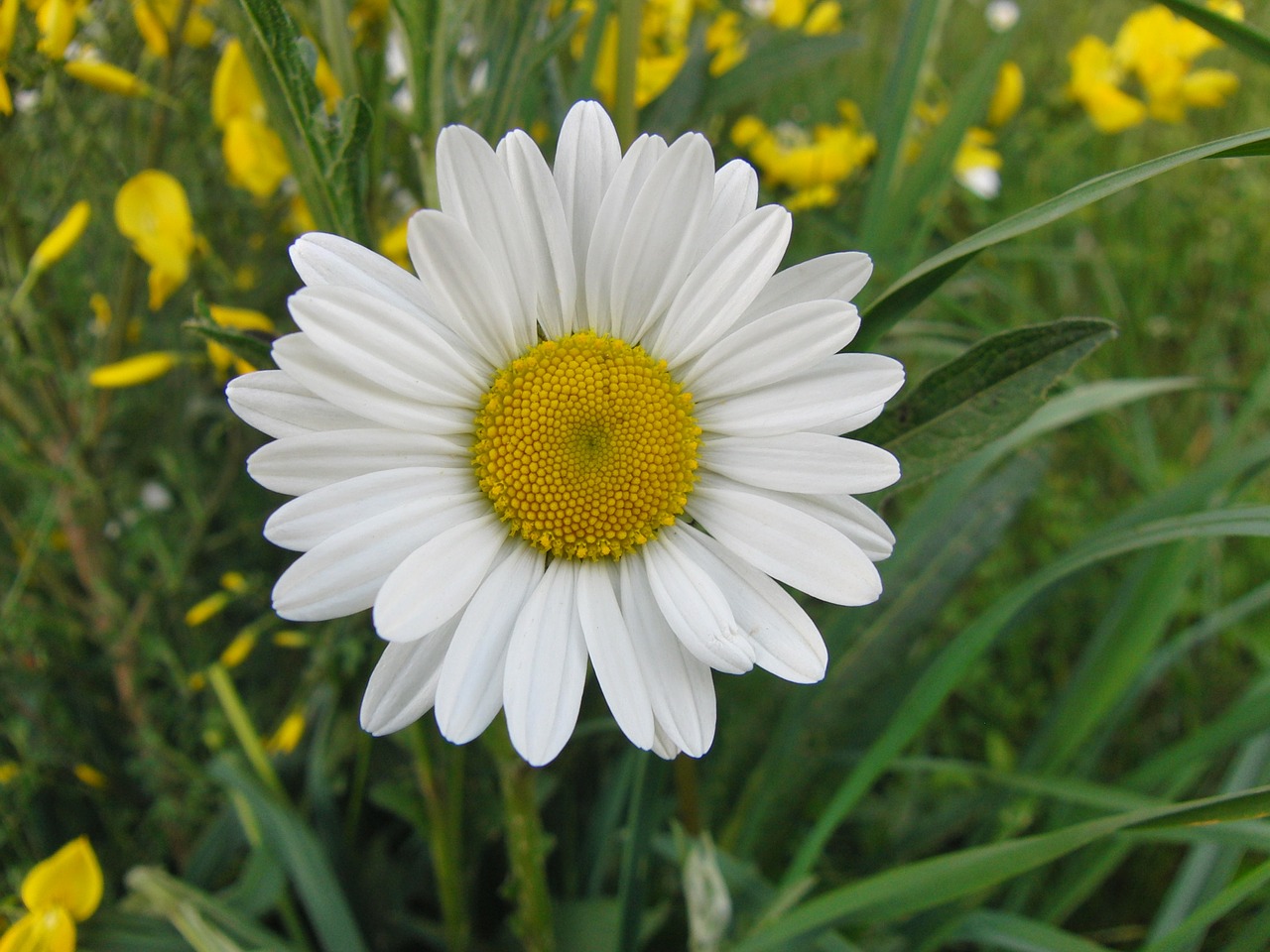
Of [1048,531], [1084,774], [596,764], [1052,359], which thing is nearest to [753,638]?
[1052,359]

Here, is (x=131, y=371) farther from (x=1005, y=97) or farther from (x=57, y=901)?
(x=1005, y=97)

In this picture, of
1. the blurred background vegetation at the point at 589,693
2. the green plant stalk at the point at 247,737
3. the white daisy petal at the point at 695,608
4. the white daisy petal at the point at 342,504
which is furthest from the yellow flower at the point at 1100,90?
the green plant stalk at the point at 247,737

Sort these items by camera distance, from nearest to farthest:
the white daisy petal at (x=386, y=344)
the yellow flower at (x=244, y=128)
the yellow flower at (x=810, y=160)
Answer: the white daisy petal at (x=386, y=344), the yellow flower at (x=244, y=128), the yellow flower at (x=810, y=160)

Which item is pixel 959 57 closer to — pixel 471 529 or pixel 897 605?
pixel 897 605

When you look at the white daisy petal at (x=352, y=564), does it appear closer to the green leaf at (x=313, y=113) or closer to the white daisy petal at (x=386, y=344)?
the white daisy petal at (x=386, y=344)

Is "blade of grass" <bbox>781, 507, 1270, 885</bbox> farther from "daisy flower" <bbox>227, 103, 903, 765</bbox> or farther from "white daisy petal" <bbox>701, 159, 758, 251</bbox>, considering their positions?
"white daisy petal" <bbox>701, 159, 758, 251</bbox>

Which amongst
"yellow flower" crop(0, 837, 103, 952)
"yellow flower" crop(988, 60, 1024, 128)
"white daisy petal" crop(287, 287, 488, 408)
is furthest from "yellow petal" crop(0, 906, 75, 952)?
"yellow flower" crop(988, 60, 1024, 128)
